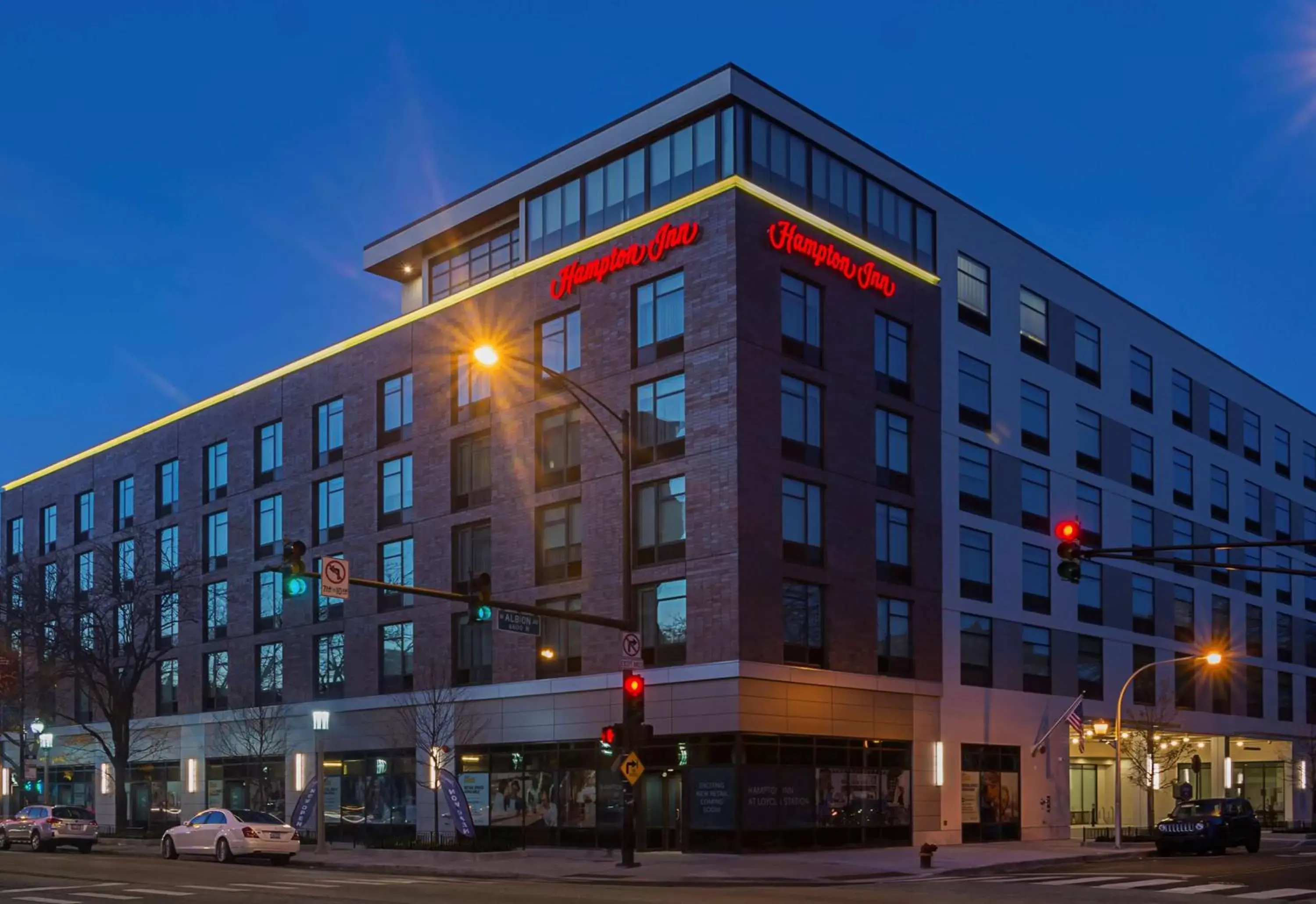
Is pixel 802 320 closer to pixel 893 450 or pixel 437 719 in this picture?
pixel 893 450

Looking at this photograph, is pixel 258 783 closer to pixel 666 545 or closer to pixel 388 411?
pixel 388 411

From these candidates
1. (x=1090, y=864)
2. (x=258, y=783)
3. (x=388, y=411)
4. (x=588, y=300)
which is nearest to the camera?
(x=1090, y=864)

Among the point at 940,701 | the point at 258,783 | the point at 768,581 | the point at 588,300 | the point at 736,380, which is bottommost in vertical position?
the point at 258,783

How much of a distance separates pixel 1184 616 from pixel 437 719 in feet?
113

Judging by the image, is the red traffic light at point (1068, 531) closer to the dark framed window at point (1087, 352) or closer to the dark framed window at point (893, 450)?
the dark framed window at point (893, 450)

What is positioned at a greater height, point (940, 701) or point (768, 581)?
point (768, 581)

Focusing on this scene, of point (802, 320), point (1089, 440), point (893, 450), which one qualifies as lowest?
point (893, 450)

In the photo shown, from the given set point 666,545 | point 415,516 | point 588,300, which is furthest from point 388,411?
point 666,545

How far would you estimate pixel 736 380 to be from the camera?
4259 cm

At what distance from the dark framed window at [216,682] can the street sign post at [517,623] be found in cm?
3581

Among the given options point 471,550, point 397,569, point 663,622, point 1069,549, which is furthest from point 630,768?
point 397,569

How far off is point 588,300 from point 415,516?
38.6 feet

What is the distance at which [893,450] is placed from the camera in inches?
1919

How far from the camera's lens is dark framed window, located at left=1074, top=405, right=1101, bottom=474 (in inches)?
2295
